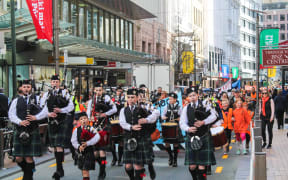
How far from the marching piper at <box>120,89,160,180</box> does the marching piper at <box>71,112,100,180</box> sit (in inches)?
30.0

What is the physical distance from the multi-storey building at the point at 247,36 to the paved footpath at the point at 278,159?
296ft

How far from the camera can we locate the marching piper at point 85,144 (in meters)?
8.23

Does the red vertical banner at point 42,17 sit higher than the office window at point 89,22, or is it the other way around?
the office window at point 89,22

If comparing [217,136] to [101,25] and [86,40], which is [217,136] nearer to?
[86,40]

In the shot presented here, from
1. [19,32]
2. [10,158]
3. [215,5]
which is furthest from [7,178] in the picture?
[215,5]

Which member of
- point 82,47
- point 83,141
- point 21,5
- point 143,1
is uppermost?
point 143,1

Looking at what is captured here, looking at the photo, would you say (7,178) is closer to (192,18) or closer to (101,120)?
(101,120)

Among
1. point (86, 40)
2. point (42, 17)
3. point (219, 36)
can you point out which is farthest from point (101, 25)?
point (219, 36)

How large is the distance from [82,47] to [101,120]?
13732 mm

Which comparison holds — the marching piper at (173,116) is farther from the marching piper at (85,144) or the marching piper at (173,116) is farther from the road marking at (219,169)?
the marching piper at (85,144)

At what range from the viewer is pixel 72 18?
2981 centimetres

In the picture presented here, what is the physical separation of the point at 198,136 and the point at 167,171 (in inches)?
111

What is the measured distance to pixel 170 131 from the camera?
430 inches

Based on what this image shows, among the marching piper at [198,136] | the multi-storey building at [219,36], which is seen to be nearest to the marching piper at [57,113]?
the marching piper at [198,136]
